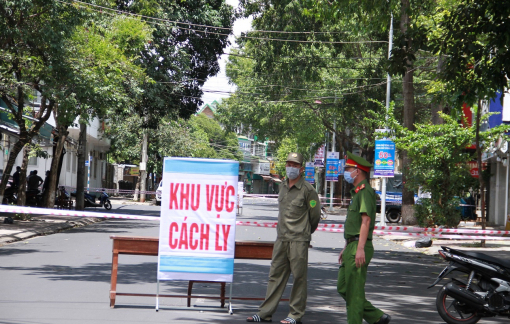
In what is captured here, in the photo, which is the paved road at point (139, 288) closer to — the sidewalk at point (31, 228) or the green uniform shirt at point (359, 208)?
the sidewalk at point (31, 228)

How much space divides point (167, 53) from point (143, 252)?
2271 cm

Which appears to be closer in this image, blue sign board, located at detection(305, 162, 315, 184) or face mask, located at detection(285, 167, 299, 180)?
face mask, located at detection(285, 167, 299, 180)

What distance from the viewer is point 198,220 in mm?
8352

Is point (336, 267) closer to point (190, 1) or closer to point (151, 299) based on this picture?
point (151, 299)

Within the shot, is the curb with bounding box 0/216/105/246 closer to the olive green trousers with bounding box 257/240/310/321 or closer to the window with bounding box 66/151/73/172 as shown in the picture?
the olive green trousers with bounding box 257/240/310/321

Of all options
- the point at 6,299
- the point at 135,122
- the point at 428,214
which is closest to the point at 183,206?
the point at 6,299

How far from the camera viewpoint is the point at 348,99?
32.2 m

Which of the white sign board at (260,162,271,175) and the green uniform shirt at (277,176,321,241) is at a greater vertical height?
the white sign board at (260,162,271,175)

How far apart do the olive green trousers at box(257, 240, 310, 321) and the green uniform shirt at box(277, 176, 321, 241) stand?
10cm

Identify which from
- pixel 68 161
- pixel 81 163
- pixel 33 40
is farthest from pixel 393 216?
pixel 68 161

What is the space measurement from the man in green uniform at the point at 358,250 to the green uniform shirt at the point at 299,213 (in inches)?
28.2

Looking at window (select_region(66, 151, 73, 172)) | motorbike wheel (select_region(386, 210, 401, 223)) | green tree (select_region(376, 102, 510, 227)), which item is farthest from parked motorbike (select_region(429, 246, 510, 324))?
window (select_region(66, 151, 73, 172))

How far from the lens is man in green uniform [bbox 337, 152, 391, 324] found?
6.76 metres

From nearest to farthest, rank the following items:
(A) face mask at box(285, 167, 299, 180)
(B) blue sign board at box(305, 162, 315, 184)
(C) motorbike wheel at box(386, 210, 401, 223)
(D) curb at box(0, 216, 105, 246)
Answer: (A) face mask at box(285, 167, 299, 180) → (D) curb at box(0, 216, 105, 246) → (C) motorbike wheel at box(386, 210, 401, 223) → (B) blue sign board at box(305, 162, 315, 184)
